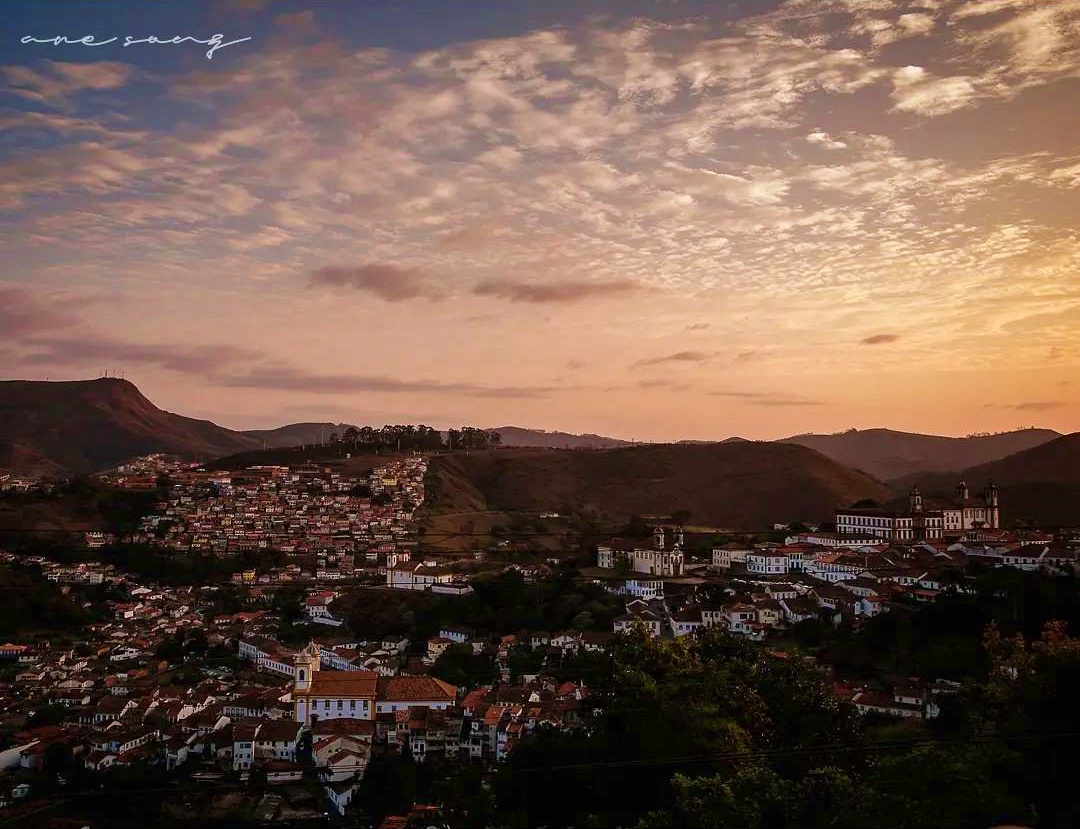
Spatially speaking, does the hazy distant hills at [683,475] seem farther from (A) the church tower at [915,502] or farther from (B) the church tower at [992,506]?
(A) the church tower at [915,502]

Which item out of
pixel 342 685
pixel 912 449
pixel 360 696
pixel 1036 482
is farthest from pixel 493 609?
pixel 912 449

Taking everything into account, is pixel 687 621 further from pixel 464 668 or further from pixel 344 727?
pixel 344 727

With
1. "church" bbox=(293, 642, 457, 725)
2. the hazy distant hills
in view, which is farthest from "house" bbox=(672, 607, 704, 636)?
the hazy distant hills

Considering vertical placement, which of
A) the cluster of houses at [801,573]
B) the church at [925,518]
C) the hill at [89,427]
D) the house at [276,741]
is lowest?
the house at [276,741]

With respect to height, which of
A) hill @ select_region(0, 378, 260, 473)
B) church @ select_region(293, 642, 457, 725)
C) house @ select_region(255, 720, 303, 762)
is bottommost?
house @ select_region(255, 720, 303, 762)

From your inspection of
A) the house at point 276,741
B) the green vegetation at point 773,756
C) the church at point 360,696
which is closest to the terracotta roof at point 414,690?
the church at point 360,696

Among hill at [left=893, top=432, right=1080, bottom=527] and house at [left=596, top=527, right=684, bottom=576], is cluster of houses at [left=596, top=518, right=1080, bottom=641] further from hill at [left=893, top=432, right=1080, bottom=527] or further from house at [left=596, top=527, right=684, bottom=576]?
hill at [left=893, top=432, right=1080, bottom=527]

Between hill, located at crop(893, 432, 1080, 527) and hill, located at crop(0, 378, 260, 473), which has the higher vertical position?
hill, located at crop(0, 378, 260, 473)

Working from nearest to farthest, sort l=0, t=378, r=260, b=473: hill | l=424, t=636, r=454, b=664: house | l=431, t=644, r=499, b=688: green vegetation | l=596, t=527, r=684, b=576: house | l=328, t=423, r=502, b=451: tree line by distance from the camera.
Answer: l=431, t=644, r=499, b=688: green vegetation → l=424, t=636, r=454, b=664: house → l=596, t=527, r=684, b=576: house → l=328, t=423, r=502, b=451: tree line → l=0, t=378, r=260, b=473: hill
